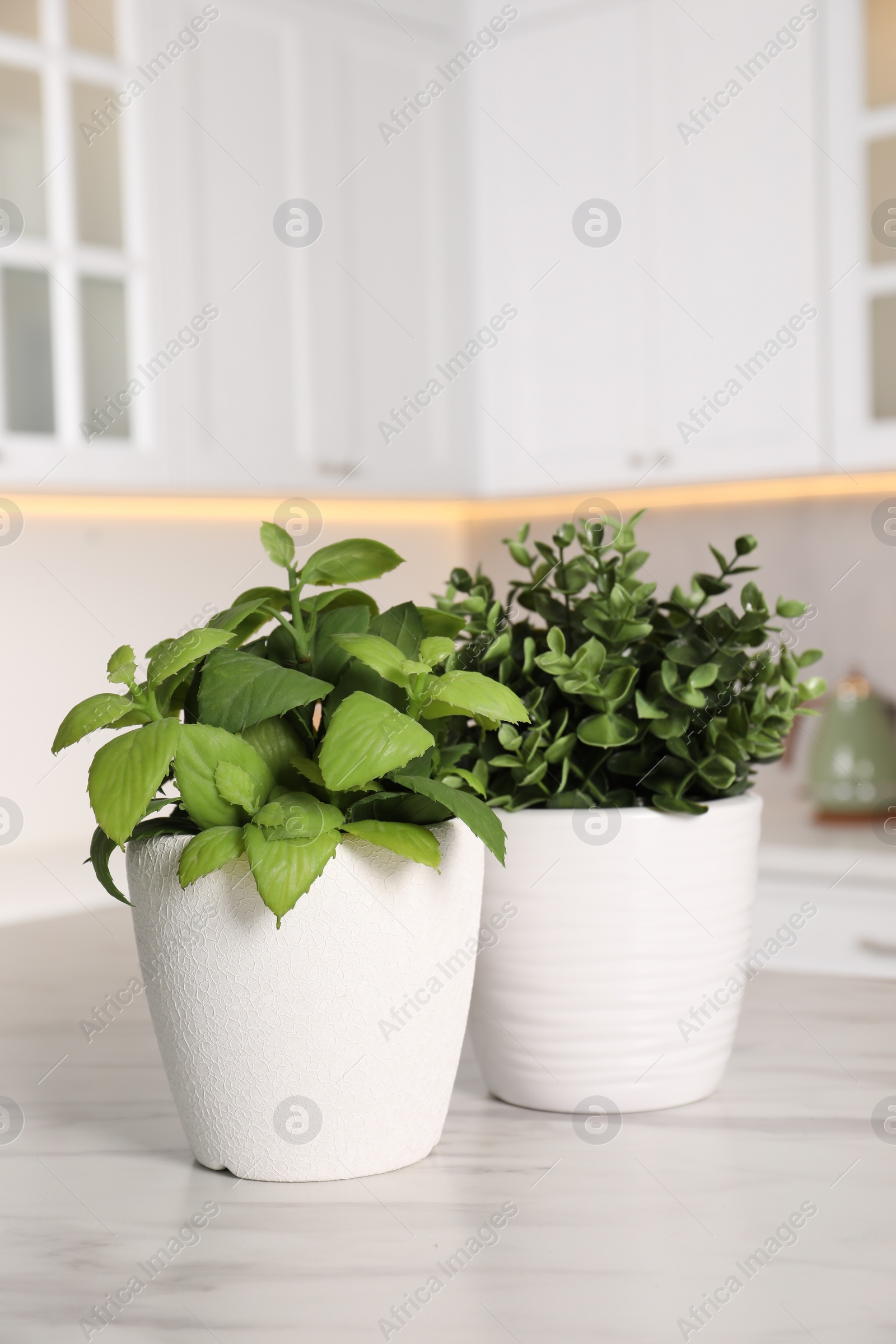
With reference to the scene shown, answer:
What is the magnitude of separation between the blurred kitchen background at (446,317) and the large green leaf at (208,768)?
1.37 m

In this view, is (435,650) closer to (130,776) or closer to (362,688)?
(362,688)

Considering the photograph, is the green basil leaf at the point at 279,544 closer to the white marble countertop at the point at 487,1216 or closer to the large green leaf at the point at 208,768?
the large green leaf at the point at 208,768

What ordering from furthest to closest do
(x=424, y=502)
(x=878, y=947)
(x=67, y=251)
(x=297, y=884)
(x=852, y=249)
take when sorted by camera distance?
(x=424, y=502) < (x=852, y=249) < (x=67, y=251) < (x=878, y=947) < (x=297, y=884)

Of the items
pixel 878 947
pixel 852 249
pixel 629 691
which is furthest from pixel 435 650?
pixel 852 249

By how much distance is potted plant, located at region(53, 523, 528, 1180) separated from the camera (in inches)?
24.9

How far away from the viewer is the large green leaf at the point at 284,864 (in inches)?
24.2

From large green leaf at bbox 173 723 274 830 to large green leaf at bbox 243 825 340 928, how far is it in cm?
3

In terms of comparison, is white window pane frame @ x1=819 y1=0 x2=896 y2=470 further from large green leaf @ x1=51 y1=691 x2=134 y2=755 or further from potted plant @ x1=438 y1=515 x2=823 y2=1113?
large green leaf @ x1=51 y1=691 x2=134 y2=755

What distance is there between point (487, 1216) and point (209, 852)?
0.20 m

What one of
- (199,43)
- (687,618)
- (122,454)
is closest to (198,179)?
(199,43)

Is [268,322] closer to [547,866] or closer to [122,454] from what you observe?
[122,454]

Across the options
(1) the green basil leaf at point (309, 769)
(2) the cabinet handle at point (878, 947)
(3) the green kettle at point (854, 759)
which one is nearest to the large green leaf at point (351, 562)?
(1) the green basil leaf at point (309, 769)

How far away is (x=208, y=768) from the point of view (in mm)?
645

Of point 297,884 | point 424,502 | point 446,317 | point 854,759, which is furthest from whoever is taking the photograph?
point 424,502
